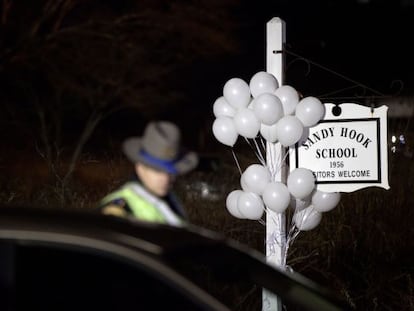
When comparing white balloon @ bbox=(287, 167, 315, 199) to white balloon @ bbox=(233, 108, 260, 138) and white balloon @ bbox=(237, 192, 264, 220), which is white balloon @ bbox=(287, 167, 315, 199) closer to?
white balloon @ bbox=(237, 192, 264, 220)

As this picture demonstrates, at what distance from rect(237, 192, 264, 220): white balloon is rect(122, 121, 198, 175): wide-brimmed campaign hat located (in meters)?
3.08

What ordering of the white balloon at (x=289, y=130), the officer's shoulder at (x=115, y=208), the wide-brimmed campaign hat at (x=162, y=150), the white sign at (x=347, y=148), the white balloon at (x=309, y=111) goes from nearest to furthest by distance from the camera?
the officer's shoulder at (x=115, y=208) → the wide-brimmed campaign hat at (x=162, y=150) → the white balloon at (x=289, y=130) → the white balloon at (x=309, y=111) → the white sign at (x=347, y=148)

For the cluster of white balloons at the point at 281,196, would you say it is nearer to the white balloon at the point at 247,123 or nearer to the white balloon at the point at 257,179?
the white balloon at the point at 257,179

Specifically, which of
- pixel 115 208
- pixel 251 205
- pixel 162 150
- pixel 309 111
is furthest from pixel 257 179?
pixel 115 208

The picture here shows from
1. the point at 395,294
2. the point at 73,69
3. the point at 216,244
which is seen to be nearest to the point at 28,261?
the point at 216,244

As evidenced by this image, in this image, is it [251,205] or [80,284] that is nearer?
[80,284]

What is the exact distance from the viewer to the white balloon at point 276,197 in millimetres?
7273

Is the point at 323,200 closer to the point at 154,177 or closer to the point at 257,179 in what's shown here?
the point at 257,179

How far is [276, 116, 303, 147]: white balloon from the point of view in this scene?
729cm

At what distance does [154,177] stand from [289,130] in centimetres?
315

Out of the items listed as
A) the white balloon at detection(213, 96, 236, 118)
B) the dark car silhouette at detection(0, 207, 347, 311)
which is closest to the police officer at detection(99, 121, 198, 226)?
the dark car silhouette at detection(0, 207, 347, 311)

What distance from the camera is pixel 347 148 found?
7.87m

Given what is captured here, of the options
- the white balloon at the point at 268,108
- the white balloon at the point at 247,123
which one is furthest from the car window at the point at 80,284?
the white balloon at the point at 247,123

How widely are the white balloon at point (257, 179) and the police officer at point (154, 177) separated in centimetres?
303
